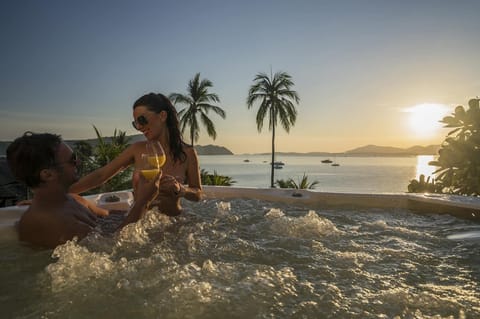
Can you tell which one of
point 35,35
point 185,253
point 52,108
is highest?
point 35,35

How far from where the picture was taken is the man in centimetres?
169

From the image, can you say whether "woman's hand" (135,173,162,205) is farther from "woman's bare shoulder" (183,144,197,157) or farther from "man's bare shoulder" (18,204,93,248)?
"woman's bare shoulder" (183,144,197,157)

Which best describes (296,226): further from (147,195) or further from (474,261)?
(147,195)

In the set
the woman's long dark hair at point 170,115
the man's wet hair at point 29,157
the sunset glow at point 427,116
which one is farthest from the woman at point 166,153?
the sunset glow at point 427,116

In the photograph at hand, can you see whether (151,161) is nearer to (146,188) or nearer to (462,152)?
(146,188)

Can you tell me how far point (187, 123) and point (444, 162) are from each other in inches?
566

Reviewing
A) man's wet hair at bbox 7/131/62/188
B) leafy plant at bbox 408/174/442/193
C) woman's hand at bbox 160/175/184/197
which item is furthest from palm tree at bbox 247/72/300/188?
man's wet hair at bbox 7/131/62/188

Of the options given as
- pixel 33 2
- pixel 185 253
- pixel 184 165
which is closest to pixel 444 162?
pixel 184 165

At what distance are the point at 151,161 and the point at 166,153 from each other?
1263 millimetres

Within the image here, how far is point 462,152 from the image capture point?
5.11m

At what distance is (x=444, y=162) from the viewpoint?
5.36 meters

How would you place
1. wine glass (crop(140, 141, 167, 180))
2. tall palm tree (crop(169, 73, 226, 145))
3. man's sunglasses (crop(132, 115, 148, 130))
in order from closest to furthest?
wine glass (crop(140, 141, 167, 180)), man's sunglasses (crop(132, 115, 148, 130)), tall palm tree (crop(169, 73, 226, 145))

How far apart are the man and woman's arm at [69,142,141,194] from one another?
63 cm

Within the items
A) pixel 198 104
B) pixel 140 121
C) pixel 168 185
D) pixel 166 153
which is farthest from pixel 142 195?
pixel 198 104
